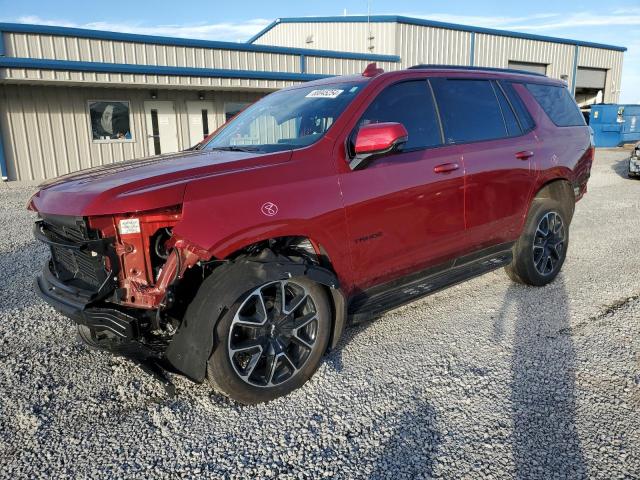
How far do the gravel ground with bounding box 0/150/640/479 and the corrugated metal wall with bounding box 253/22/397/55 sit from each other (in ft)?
63.0

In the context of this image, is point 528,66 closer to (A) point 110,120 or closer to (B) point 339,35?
(B) point 339,35

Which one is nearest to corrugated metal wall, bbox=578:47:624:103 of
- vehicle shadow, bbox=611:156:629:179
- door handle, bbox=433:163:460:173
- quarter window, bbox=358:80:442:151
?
vehicle shadow, bbox=611:156:629:179

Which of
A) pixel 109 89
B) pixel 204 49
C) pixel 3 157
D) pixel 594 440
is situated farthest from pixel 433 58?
pixel 594 440

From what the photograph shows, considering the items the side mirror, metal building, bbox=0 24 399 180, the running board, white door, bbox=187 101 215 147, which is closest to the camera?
the side mirror

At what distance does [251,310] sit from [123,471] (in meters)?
1.04

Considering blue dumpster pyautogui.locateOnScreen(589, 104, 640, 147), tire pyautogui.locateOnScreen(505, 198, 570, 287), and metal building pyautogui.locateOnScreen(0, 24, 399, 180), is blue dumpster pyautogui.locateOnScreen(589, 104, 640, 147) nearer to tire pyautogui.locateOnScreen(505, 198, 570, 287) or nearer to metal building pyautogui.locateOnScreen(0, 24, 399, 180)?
metal building pyautogui.locateOnScreen(0, 24, 399, 180)

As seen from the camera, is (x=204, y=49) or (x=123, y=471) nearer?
(x=123, y=471)

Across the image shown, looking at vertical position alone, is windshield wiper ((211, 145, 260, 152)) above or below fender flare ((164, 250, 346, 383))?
above

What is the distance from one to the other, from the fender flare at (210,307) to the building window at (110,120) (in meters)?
14.8

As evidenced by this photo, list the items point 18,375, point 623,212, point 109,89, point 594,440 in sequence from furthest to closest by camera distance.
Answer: point 109,89
point 623,212
point 18,375
point 594,440

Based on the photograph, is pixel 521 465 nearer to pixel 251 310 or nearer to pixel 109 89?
pixel 251 310

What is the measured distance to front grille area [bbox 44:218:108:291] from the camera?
2.74 meters

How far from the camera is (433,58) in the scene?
22734 mm

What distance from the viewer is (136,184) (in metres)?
2.64
